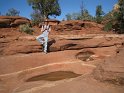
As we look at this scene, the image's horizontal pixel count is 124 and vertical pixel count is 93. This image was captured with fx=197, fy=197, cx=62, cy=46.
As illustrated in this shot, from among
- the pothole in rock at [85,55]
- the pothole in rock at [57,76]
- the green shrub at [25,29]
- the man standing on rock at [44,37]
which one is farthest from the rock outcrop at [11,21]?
the pothole in rock at [57,76]

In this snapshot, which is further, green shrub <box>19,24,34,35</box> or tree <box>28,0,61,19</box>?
tree <box>28,0,61,19</box>

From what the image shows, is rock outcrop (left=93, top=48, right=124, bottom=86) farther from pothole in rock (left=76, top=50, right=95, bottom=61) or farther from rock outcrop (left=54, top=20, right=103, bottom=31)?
rock outcrop (left=54, top=20, right=103, bottom=31)

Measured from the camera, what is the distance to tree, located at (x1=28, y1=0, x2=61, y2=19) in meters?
28.8

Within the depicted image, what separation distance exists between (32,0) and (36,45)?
19571mm

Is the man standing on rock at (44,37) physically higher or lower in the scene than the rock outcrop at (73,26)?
lower

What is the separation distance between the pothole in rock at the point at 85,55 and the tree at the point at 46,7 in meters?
18.6

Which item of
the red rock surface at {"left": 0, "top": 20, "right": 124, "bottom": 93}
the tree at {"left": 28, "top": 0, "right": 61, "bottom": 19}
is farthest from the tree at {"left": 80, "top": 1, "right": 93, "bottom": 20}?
the red rock surface at {"left": 0, "top": 20, "right": 124, "bottom": 93}

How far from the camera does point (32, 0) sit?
29234mm

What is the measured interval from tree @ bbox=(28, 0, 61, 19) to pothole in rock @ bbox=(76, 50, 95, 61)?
18.6 meters

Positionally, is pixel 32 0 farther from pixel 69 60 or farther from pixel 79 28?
pixel 69 60

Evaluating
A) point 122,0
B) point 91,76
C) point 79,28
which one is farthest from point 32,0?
point 91,76

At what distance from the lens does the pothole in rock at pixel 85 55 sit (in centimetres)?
1101

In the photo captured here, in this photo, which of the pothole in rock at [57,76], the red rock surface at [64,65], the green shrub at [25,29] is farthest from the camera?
the green shrub at [25,29]

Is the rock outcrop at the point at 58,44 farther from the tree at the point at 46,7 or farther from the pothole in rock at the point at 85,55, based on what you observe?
the tree at the point at 46,7
